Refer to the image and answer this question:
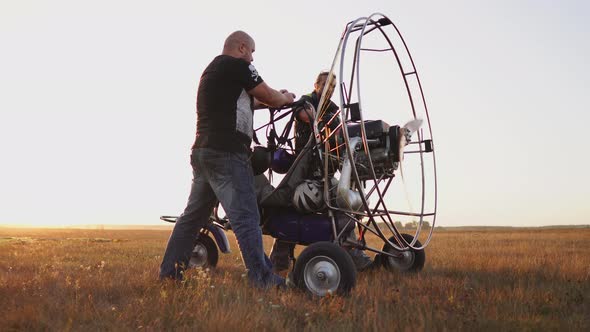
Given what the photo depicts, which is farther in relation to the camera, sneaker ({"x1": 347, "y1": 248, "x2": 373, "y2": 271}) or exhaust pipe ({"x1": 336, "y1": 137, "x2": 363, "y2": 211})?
sneaker ({"x1": 347, "y1": 248, "x2": 373, "y2": 271})

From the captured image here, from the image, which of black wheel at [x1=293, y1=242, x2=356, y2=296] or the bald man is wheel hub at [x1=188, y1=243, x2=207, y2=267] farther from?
black wheel at [x1=293, y1=242, x2=356, y2=296]

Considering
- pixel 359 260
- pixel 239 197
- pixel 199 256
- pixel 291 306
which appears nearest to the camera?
pixel 291 306

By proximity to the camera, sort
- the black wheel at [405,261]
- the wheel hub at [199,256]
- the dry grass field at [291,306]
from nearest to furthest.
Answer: the dry grass field at [291,306], the black wheel at [405,261], the wheel hub at [199,256]

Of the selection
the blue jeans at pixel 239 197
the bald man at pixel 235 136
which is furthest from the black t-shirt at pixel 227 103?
the blue jeans at pixel 239 197

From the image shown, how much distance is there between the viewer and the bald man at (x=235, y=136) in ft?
16.9

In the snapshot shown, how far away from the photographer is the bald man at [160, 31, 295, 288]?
203 inches

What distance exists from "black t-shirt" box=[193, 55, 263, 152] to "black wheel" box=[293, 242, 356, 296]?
4.22ft

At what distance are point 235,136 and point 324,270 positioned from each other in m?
1.60

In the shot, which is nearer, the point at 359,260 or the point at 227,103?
the point at 227,103

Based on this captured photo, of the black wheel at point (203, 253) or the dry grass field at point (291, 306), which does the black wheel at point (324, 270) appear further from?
the black wheel at point (203, 253)

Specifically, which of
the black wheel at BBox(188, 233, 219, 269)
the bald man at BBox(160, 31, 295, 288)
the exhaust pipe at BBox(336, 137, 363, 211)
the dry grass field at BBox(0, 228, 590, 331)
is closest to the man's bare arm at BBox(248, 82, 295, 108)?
the bald man at BBox(160, 31, 295, 288)

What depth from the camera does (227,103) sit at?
523 cm

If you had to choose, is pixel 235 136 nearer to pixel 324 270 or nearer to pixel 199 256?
pixel 324 270

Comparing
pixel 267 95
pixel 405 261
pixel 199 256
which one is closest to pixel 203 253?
pixel 199 256
